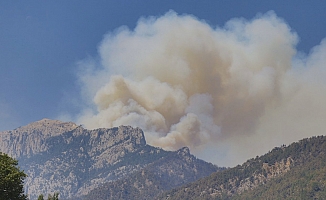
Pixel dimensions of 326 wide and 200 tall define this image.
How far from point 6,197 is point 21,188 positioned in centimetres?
670

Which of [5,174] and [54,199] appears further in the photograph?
[54,199]

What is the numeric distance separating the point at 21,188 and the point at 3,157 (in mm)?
8414

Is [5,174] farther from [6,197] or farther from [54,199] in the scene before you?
[54,199]

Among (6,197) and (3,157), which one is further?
(3,157)

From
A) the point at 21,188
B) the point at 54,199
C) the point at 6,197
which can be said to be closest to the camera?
the point at 6,197

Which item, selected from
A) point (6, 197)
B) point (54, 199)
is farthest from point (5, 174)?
point (54, 199)

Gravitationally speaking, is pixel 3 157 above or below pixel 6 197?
above

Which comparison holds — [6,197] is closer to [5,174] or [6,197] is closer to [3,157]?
[5,174]

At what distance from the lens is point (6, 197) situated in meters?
101

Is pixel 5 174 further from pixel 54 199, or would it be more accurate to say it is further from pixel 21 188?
pixel 54 199

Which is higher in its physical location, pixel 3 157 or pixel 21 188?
pixel 3 157

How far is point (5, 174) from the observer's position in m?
102

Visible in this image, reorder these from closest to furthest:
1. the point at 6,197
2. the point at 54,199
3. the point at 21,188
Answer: the point at 6,197 < the point at 21,188 < the point at 54,199

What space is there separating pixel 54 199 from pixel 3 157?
15.5m
